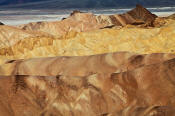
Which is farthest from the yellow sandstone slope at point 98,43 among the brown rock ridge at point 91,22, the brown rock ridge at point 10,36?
the brown rock ridge at point 91,22

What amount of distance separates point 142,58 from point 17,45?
119 inches

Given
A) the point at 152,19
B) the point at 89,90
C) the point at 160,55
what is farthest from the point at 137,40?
the point at 89,90

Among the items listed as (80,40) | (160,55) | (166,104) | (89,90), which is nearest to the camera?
(166,104)

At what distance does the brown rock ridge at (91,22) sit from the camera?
688cm

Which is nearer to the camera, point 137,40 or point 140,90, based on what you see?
point 140,90

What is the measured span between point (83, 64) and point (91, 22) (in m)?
4.93

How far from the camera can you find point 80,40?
5.53 m

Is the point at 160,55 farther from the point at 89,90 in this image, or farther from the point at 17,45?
the point at 17,45

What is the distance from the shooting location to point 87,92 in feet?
7.54

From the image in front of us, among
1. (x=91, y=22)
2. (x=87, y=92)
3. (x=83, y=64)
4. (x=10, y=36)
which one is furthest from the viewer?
(x=91, y=22)

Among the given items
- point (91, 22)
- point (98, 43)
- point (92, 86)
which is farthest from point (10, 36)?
point (92, 86)

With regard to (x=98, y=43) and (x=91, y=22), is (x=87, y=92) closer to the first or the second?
(x=98, y=43)

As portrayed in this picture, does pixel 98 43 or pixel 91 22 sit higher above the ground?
pixel 91 22

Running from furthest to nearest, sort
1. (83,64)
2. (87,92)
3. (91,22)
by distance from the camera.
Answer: (91,22) < (83,64) < (87,92)
